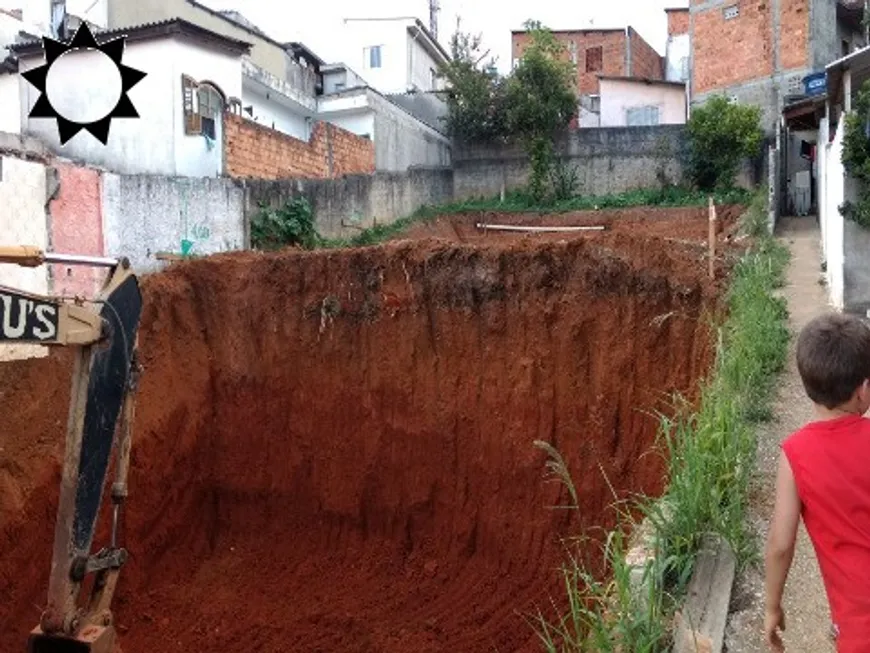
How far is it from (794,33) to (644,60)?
1388 centimetres

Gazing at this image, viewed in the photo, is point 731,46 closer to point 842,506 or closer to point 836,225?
point 836,225

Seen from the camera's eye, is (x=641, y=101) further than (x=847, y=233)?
Yes

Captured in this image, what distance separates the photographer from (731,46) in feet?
78.1

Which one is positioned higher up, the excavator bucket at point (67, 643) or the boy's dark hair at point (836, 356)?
the boy's dark hair at point (836, 356)

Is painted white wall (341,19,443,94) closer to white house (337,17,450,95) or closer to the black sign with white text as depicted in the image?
white house (337,17,450,95)

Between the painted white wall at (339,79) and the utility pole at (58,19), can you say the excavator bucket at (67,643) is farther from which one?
the painted white wall at (339,79)

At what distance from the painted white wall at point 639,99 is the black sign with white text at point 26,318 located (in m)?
28.1

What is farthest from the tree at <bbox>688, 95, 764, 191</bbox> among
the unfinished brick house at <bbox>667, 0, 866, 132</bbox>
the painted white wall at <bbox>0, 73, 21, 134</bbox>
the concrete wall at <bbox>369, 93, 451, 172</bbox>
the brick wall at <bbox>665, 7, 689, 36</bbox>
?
the brick wall at <bbox>665, 7, 689, 36</bbox>

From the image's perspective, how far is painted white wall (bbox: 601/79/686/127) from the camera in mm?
29141

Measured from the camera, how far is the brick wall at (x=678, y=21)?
35.1 metres

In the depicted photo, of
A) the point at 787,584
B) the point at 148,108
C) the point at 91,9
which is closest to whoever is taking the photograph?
the point at 787,584

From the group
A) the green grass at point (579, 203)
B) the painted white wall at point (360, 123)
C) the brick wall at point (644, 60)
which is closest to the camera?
the green grass at point (579, 203)

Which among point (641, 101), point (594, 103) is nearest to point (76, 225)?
point (641, 101)

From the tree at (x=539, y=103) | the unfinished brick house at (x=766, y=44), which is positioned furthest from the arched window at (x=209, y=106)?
the unfinished brick house at (x=766, y=44)
